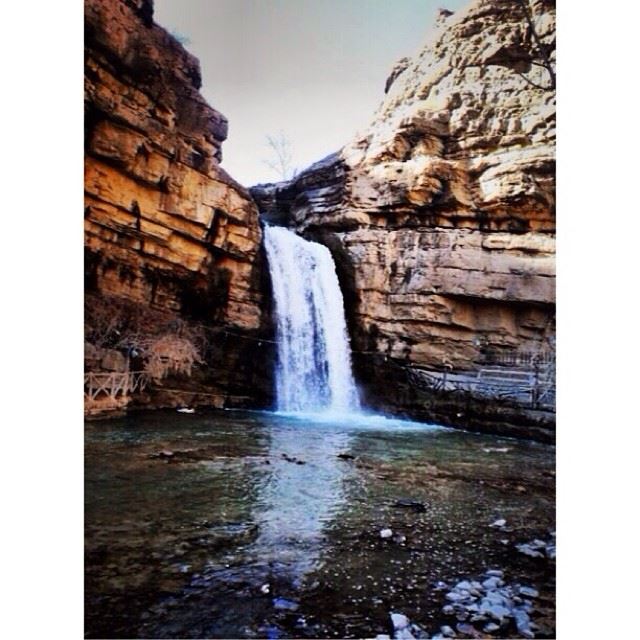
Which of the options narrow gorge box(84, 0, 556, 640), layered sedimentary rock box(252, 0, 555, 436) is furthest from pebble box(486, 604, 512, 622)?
layered sedimentary rock box(252, 0, 555, 436)

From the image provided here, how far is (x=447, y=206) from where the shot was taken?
7832mm

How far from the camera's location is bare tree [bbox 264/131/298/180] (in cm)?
399

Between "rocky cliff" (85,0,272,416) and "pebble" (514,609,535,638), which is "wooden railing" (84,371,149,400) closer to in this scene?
"rocky cliff" (85,0,272,416)

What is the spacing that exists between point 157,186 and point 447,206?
4.07 m

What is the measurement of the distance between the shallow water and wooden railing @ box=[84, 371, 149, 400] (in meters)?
0.31

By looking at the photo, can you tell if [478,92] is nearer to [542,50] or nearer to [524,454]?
[542,50]

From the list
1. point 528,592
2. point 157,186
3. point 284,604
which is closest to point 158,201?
point 157,186

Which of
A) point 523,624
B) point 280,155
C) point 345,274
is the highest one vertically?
point 280,155

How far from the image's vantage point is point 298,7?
11.8ft

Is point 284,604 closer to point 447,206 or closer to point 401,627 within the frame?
point 401,627

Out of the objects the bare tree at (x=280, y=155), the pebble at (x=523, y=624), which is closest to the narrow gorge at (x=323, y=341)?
the pebble at (x=523, y=624)
